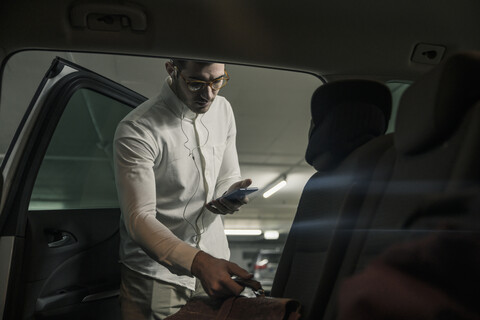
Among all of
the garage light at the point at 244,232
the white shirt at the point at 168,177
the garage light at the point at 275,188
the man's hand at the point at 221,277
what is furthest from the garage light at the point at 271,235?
the man's hand at the point at 221,277

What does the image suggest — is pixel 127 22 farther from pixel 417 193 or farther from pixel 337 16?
pixel 417 193

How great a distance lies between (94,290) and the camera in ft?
6.87

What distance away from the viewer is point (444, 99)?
2.57 feet

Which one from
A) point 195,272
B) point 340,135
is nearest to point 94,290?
point 195,272

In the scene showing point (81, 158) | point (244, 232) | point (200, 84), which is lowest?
point (244, 232)

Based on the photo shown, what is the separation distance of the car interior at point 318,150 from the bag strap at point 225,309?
20 cm

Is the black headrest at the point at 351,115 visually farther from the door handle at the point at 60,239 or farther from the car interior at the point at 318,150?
the door handle at the point at 60,239

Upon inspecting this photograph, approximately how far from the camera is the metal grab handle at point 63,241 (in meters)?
1.91

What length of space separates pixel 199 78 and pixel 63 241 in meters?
0.91

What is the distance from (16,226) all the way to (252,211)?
36.7 ft

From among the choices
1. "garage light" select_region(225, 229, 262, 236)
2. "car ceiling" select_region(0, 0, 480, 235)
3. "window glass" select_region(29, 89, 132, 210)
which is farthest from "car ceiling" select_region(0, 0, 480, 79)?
"garage light" select_region(225, 229, 262, 236)

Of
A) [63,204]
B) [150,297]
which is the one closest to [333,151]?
[150,297]

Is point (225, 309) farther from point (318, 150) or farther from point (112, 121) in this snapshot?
point (112, 121)

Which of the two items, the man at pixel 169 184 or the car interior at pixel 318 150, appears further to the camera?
the man at pixel 169 184
